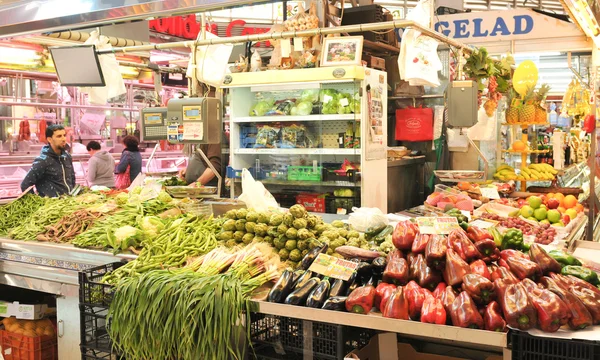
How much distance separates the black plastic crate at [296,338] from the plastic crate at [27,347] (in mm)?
2352

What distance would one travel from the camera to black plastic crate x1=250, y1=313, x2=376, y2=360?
2740 millimetres

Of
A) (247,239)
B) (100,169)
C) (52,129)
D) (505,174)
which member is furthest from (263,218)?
(100,169)

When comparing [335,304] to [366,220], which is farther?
[366,220]

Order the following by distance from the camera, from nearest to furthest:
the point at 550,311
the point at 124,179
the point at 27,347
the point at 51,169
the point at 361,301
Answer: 1. the point at 550,311
2. the point at 361,301
3. the point at 27,347
4. the point at 51,169
5. the point at 124,179

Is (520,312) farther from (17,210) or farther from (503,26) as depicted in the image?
(503,26)

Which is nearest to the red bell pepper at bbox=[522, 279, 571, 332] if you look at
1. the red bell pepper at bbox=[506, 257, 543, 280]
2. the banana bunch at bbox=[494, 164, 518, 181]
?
the red bell pepper at bbox=[506, 257, 543, 280]

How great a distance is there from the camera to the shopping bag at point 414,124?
27.2 ft

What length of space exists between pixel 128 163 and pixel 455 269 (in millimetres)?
7863

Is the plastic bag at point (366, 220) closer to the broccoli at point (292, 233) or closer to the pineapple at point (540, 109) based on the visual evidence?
the broccoli at point (292, 233)

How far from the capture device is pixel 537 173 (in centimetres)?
769

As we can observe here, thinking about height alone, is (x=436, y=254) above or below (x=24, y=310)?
above

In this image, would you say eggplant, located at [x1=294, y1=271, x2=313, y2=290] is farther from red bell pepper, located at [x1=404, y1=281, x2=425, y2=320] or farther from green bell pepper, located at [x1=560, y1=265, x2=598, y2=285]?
green bell pepper, located at [x1=560, y1=265, x2=598, y2=285]

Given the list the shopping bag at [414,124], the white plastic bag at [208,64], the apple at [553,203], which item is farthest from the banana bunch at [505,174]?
the white plastic bag at [208,64]

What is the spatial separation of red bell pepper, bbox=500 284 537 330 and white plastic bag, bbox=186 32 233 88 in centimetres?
350
